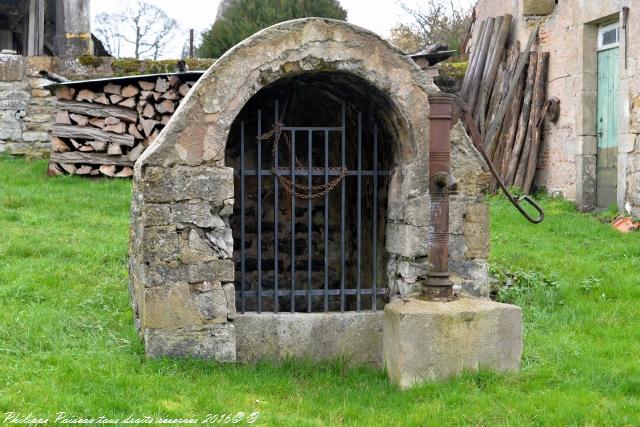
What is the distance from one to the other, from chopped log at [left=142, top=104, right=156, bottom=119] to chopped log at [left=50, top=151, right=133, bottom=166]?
0.73 m

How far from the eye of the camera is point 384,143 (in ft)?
20.1

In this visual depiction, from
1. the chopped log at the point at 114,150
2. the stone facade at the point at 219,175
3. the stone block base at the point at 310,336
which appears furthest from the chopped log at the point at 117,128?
the stone block base at the point at 310,336

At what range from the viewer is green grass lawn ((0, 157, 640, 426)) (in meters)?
4.46

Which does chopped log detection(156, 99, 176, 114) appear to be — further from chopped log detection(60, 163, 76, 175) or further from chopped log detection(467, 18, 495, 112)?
chopped log detection(467, 18, 495, 112)

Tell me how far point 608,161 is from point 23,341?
8617 mm

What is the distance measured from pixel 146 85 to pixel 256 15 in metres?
5.48

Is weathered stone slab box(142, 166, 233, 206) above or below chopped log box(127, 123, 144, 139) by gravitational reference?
below

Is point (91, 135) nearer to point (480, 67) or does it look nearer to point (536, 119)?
point (480, 67)

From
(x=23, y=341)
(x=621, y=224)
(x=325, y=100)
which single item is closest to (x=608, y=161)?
(x=621, y=224)

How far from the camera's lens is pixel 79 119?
38.4ft

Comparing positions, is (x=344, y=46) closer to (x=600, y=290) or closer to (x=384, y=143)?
(x=384, y=143)

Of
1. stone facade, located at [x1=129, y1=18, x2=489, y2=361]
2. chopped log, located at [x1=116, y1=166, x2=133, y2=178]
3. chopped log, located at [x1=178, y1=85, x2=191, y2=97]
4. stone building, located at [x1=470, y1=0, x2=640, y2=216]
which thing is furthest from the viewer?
chopped log, located at [x1=116, y1=166, x2=133, y2=178]

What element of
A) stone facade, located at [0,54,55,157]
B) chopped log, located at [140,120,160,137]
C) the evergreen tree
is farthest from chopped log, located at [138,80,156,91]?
the evergreen tree

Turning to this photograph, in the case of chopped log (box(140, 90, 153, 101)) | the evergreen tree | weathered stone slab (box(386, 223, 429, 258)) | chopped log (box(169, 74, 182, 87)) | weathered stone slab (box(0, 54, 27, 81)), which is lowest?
weathered stone slab (box(386, 223, 429, 258))
